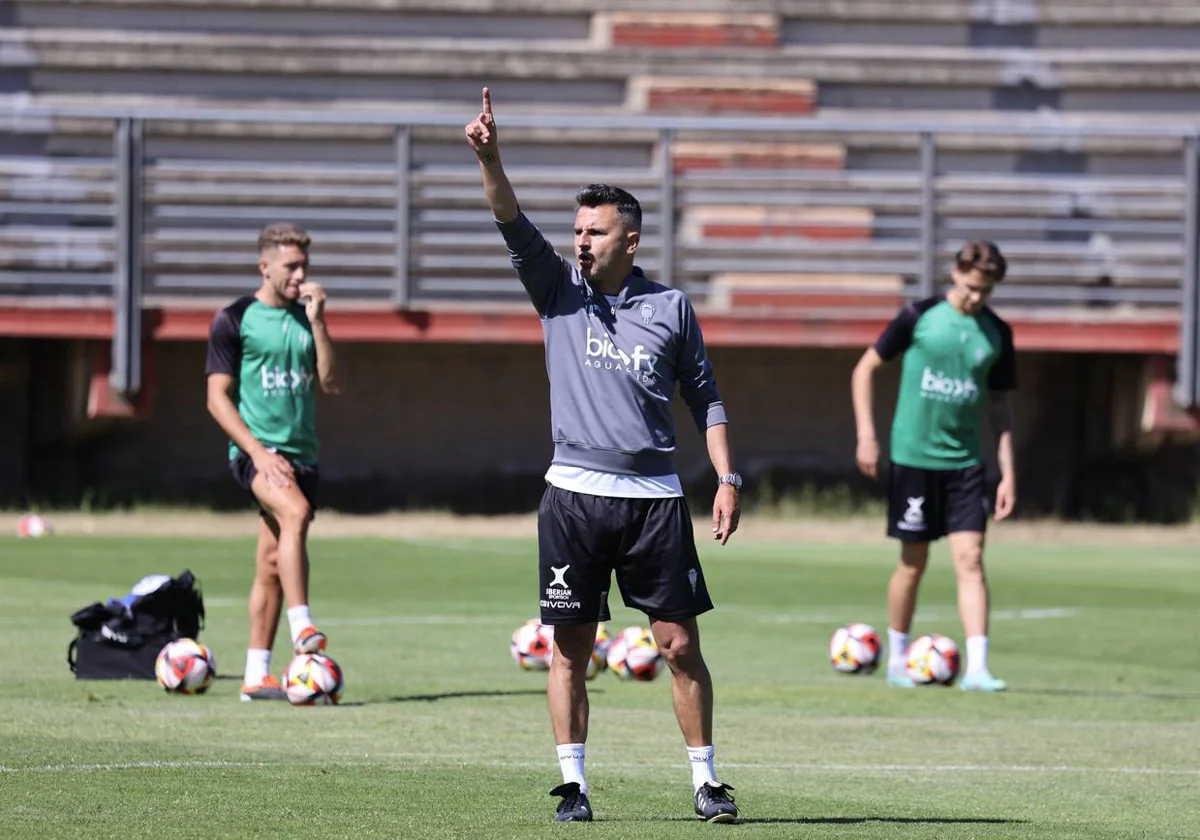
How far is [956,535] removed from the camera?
39.7ft

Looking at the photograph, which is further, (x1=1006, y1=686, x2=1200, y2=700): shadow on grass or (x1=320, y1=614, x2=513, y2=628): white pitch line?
(x1=320, y1=614, x2=513, y2=628): white pitch line

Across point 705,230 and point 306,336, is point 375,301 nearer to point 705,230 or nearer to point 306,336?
point 705,230

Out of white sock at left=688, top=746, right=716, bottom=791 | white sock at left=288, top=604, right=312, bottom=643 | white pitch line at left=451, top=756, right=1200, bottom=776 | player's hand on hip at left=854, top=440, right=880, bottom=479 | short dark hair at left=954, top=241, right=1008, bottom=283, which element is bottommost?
white pitch line at left=451, top=756, right=1200, bottom=776

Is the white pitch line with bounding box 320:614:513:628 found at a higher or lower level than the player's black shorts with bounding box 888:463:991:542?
lower

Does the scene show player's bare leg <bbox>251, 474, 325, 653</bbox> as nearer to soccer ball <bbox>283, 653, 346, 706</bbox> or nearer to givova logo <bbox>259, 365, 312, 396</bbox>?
soccer ball <bbox>283, 653, 346, 706</bbox>

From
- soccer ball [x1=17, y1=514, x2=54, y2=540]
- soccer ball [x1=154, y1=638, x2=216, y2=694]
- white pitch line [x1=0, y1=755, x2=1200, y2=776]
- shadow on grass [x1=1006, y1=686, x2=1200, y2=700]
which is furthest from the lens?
soccer ball [x1=17, y1=514, x2=54, y2=540]

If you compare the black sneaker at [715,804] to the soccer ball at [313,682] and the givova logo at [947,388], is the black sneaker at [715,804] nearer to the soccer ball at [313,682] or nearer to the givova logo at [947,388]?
the soccer ball at [313,682]

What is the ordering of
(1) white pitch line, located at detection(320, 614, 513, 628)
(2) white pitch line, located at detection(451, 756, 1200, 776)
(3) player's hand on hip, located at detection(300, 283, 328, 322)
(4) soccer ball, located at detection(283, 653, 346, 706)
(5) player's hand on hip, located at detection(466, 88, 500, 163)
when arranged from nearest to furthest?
1. (5) player's hand on hip, located at detection(466, 88, 500, 163)
2. (2) white pitch line, located at detection(451, 756, 1200, 776)
3. (4) soccer ball, located at detection(283, 653, 346, 706)
4. (3) player's hand on hip, located at detection(300, 283, 328, 322)
5. (1) white pitch line, located at detection(320, 614, 513, 628)

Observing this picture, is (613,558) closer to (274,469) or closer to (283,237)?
(274,469)

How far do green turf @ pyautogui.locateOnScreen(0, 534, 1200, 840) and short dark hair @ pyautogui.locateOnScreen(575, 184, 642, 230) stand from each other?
1966 mm

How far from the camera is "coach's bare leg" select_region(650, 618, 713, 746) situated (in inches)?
285

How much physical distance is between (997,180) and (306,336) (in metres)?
16.3

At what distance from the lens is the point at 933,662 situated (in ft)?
39.2

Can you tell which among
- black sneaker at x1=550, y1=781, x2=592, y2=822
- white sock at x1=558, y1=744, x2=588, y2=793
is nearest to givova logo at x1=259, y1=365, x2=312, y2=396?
white sock at x1=558, y1=744, x2=588, y2=793
